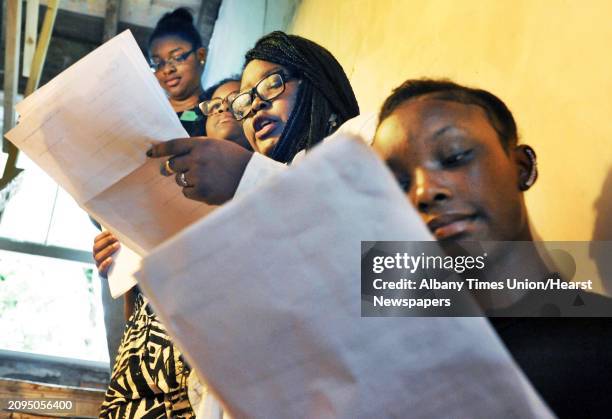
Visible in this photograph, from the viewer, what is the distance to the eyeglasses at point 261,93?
4.75 ft

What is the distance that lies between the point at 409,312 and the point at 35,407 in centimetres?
159

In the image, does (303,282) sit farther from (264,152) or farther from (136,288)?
(136,288)

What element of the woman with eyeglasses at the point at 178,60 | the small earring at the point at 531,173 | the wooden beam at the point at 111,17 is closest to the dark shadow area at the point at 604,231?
the small earring at the point at 531,173

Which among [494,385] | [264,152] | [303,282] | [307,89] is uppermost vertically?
[307,89]

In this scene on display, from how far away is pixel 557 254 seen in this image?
0.98 metres

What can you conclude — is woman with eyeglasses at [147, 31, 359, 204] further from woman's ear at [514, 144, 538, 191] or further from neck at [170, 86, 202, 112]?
neck at [170, 86, 202, 112]

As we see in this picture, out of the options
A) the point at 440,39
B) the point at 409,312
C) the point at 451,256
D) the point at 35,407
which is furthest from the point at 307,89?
the point at 35,407

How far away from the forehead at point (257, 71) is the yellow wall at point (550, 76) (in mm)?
345

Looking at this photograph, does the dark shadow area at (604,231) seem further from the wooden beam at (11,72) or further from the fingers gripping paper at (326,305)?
the wooden beam at (11,72)

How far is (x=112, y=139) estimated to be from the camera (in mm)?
1098

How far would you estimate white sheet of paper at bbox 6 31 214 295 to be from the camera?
1088 mm

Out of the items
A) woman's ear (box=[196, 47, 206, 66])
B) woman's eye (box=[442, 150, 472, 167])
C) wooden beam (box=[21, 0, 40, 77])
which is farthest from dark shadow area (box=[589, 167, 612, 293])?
wooden beam (box=[21, 0, 40, 77])

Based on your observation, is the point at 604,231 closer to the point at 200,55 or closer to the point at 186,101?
the point at 186,101

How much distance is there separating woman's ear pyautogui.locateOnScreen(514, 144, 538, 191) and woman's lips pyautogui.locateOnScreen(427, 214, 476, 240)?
12 cm
